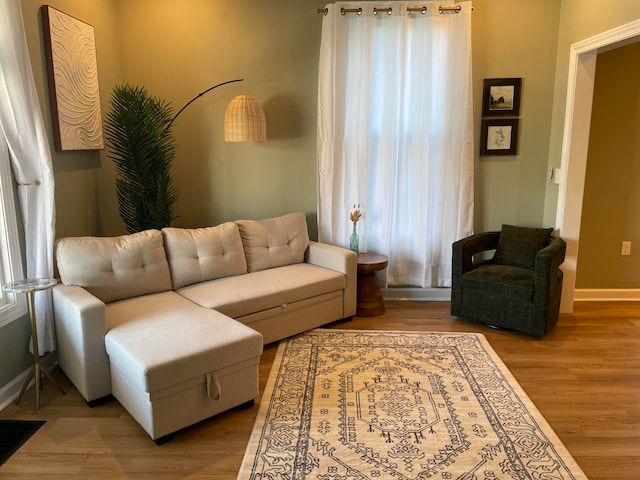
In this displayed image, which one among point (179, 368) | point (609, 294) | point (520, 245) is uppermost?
point (520, 245)

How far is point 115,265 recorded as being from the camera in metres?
2.97

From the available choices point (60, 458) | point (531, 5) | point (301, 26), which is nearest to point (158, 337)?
point (60, 458)

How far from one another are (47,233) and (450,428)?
2.57 meters

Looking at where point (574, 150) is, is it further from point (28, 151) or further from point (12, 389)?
point (12, 389)

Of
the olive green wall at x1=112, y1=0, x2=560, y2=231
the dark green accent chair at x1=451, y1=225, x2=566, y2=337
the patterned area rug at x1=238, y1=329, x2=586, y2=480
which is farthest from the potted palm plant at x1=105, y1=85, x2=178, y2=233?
the dark green accent chair at x1=451, y1=225, x2=566, y2=337

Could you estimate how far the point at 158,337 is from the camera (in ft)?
7.88

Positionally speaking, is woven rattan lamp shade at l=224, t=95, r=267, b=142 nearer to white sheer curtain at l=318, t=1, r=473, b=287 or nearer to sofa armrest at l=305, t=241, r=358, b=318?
white sheer curtain at l=318, t=1, r=473, b=287

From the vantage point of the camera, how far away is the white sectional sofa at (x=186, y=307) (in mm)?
2273

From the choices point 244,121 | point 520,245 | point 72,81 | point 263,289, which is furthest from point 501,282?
point 72,81

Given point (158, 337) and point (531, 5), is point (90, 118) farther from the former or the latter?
point (531, 5)

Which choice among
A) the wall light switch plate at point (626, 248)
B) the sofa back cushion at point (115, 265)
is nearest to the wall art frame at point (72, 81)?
the sofa back cushion at point (115, 265)

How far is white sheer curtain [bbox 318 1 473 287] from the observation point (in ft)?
12.7

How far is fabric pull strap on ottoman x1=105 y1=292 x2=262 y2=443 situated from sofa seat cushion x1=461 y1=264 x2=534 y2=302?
196 centimetres

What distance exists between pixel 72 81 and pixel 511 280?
3529 millimetres
